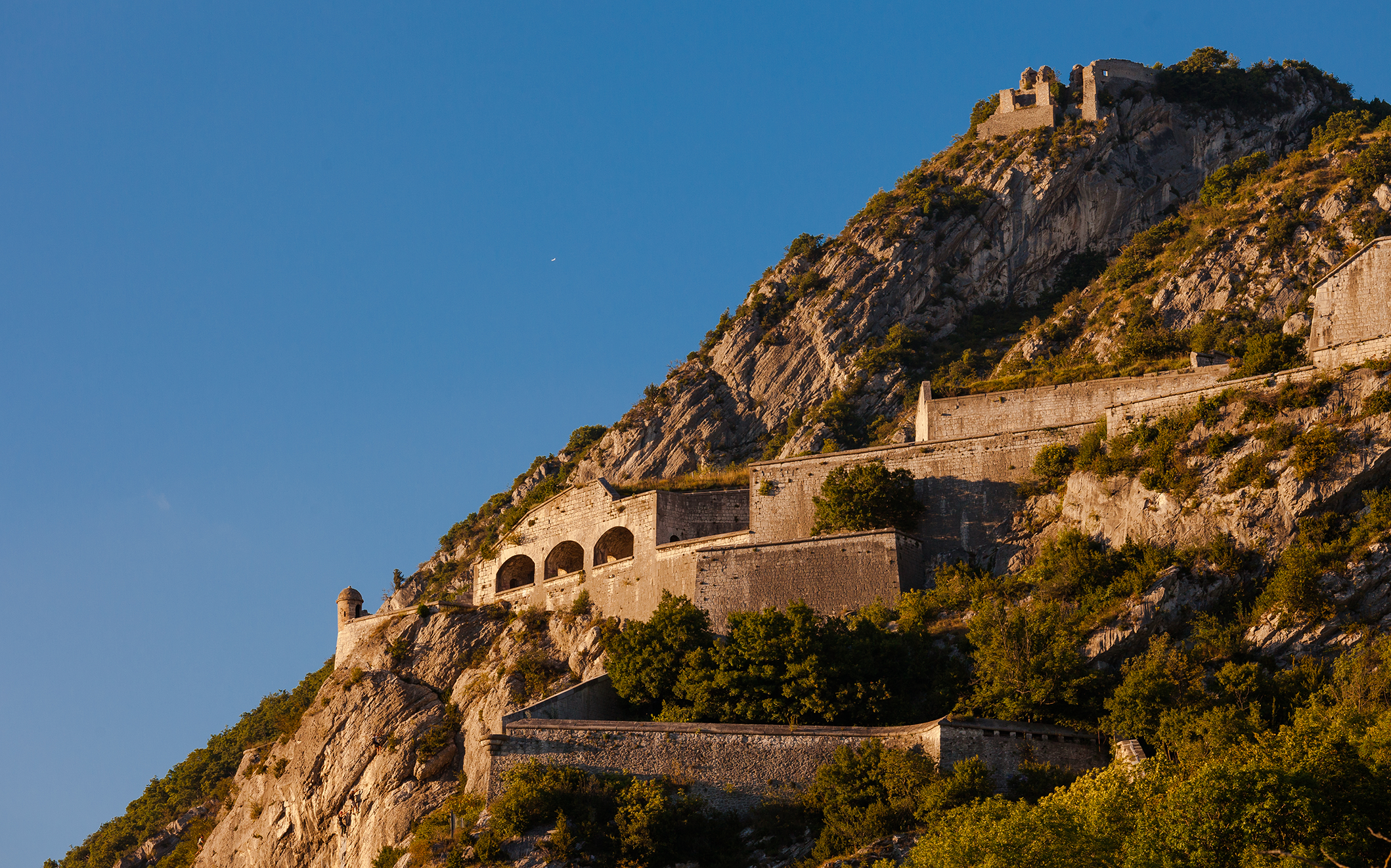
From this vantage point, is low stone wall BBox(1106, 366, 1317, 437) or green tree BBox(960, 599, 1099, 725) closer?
green tree BBox(960, 599, 1099, 725)

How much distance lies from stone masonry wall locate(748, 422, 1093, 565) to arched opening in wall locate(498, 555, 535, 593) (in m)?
9.37

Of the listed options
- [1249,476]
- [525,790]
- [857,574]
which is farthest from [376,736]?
[1249,476]

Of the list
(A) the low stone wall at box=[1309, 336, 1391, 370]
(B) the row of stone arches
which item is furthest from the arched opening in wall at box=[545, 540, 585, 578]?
(A) the low stone wall at box=[1309, 336, 1391, 370]

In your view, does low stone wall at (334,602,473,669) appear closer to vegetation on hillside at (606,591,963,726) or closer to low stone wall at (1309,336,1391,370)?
vegetation on hillside at (606,591,963,726)

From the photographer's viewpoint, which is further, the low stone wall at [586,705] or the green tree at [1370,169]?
the green tree at [1370,169]

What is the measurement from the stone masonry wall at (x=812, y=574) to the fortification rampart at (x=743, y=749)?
6.81 m

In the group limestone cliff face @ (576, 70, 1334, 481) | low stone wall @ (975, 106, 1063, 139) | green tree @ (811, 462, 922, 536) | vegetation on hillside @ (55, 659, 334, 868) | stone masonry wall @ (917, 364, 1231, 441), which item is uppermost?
low stone wall @ (975, 106, 1063, 139)

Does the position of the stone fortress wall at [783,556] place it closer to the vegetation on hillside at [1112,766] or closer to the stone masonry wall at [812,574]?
the stone masonry wall at [812,574]

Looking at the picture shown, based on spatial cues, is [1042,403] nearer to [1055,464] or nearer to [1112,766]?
[1055,464]

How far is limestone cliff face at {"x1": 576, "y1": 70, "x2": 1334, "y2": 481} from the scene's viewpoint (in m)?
68.6

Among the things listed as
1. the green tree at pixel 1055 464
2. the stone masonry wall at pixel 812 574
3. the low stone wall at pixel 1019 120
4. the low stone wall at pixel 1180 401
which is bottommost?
the stone masonry wall at pixel 812 574

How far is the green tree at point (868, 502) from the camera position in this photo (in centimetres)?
4306

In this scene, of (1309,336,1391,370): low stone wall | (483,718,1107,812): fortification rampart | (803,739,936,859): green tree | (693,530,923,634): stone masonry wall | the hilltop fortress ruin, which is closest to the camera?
(803,739,936,859): green tree

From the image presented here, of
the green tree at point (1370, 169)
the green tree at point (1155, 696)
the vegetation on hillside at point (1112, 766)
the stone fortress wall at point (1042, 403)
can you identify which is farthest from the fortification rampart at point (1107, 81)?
the green tree at point (1155, 696)
